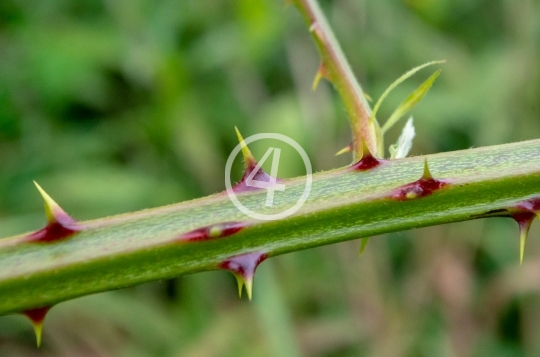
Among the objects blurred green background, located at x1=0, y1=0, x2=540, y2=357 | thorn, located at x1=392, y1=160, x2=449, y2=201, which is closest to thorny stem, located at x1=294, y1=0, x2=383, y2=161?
thorn, located at x1=392, y1=160, x2=449, y2=201

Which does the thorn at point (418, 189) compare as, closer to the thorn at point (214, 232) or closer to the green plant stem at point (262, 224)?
the green plant stem at point (262, 224)

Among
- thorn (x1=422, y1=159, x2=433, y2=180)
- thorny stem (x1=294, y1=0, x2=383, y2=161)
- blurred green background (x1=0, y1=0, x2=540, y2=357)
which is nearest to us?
thorn (x1=422, y1=159, x2=433, y2=180)

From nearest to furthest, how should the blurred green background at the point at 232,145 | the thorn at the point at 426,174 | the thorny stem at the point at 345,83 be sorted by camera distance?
the thorn at the point at 426,174 → the thorny stem at the point at 345,83 → the blurred green background at the point at 232,145

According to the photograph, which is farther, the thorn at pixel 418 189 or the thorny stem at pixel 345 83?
the thorny stem at pixel 345 83

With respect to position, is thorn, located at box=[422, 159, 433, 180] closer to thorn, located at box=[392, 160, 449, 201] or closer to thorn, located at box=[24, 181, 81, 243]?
Result: thorn, located at box=[392, 160, 449, 201]

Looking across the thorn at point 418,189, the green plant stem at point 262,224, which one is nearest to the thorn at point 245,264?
the green plant stem at point 262,224

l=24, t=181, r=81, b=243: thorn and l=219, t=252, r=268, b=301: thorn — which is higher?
l=24, t=181, r=81, b=243: thorn

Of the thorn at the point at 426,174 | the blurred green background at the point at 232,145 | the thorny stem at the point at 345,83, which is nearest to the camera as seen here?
the thorn at the point at 426,174

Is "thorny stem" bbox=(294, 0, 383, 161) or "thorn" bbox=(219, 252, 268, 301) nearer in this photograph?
"thorn" bbox=(219, 252, 268, 301)
